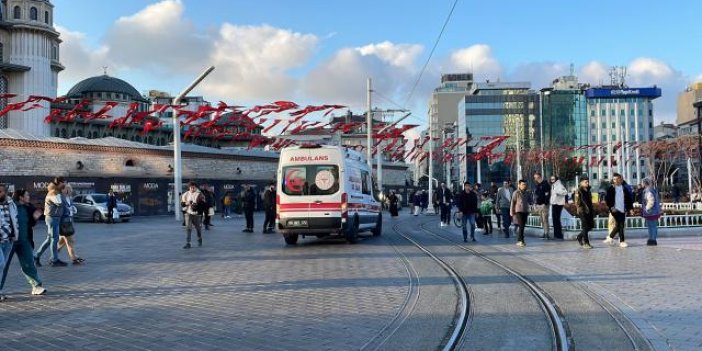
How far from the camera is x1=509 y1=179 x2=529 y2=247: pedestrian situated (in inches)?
674

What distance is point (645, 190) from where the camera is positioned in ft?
52.9

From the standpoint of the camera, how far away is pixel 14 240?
31.2 feet

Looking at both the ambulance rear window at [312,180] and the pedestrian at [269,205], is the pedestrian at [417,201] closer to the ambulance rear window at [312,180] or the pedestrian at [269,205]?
the pedestrian at [269,205]

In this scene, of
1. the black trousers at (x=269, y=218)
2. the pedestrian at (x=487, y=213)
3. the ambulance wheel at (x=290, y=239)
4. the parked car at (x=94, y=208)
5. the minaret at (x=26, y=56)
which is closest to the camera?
the ambulance wheel at (x=290, y=239)

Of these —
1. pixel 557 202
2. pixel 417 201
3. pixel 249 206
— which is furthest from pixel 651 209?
pixel 417 201

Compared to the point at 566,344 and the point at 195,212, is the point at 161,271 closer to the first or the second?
the point at 195,212

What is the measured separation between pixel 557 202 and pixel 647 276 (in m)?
7.04

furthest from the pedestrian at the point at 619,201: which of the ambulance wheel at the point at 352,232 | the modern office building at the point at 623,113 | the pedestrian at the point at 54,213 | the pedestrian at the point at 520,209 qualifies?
the modern office building at the point at 623,113

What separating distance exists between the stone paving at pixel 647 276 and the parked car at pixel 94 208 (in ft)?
76.1

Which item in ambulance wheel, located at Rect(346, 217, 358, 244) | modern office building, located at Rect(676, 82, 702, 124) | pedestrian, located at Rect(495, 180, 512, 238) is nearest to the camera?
ambulance wheel, located at Rect(346, 217, 358, 244)

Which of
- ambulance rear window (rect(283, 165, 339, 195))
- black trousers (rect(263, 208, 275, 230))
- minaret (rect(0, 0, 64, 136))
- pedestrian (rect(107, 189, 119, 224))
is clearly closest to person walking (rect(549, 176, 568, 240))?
ambulance rear window (rect(283, 165, 339, 195))

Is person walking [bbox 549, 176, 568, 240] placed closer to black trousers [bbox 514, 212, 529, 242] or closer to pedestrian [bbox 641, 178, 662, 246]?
black trousers [bbox 514, 212, 529, 242]

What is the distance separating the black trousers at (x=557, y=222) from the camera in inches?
717

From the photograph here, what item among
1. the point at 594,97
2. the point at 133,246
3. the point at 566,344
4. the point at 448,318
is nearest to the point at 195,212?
the point at 133,246
